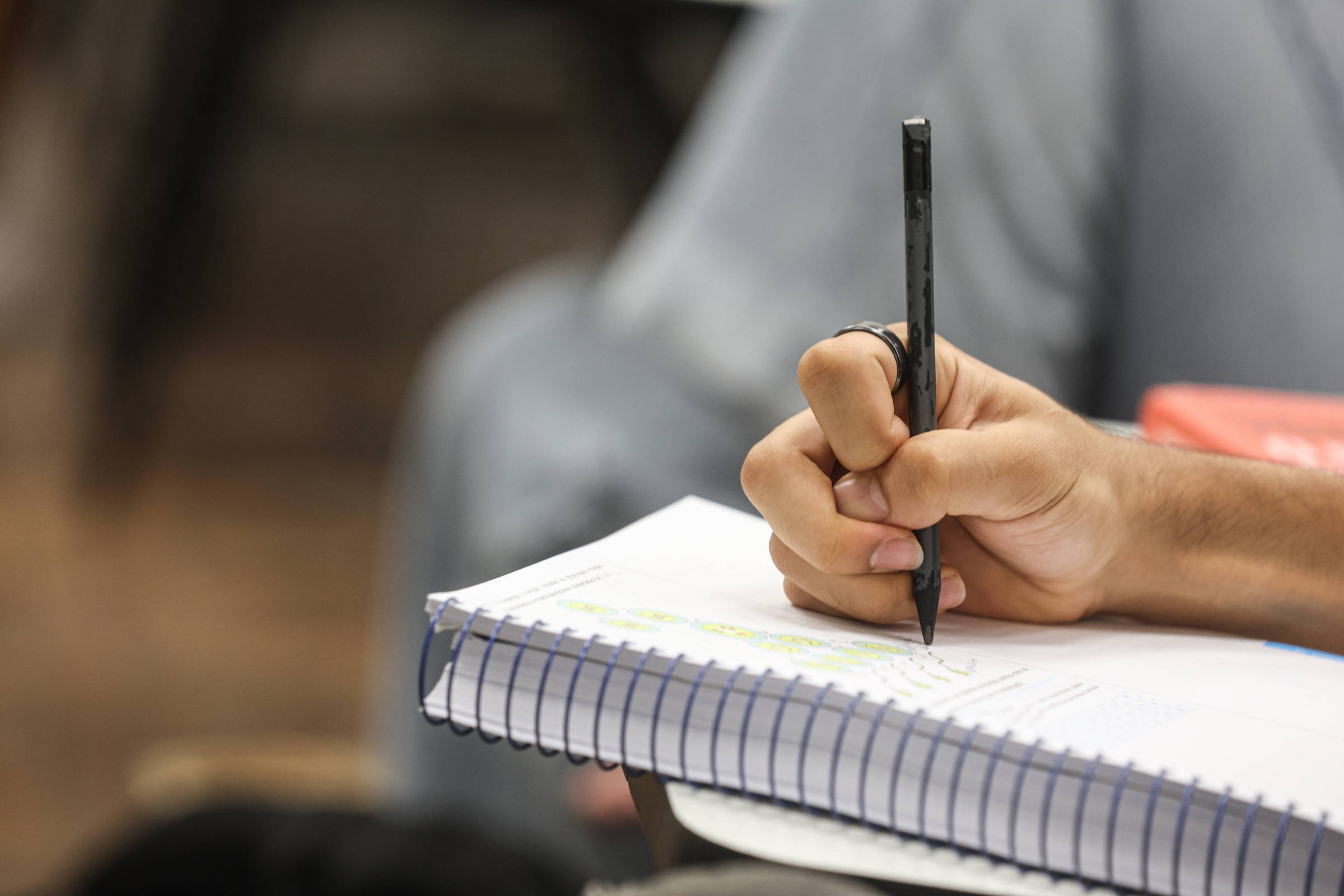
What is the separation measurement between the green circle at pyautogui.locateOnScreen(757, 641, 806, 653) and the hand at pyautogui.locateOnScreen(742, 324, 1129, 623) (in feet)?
0.10

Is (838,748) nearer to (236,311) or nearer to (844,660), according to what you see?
(844,660)

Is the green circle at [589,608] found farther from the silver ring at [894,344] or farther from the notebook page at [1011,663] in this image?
the silver ring at [894,344]

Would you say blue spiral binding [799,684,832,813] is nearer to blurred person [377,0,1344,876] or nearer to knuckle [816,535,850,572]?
knuckle [816,535,850,572]

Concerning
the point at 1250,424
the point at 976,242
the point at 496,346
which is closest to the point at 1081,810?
the point at 1250,424

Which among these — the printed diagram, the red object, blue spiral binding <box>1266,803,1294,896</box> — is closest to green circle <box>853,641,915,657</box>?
the printed diagram

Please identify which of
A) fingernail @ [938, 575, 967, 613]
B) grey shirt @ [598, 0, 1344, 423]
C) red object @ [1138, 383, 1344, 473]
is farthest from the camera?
grey shirt @ [598, 0, 1344, 423]

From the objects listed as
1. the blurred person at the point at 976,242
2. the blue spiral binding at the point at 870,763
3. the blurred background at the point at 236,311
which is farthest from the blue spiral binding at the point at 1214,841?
the blurred background at the point at 236,311

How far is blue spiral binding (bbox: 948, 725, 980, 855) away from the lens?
290mm

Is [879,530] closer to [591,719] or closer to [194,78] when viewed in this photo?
[591,719]

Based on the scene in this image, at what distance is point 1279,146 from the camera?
794 mm

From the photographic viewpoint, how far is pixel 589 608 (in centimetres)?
33

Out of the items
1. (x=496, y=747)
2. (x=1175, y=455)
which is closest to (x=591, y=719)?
(x=1175, y=455)

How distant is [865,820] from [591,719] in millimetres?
82

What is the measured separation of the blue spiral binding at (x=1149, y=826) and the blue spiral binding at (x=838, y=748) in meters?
0.07
